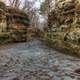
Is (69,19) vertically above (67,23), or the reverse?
(69,19)

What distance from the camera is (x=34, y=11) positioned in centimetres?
5144

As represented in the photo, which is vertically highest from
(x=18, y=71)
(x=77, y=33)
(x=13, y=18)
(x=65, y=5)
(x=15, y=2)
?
(x=15, y=2)

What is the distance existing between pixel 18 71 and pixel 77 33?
464 inches

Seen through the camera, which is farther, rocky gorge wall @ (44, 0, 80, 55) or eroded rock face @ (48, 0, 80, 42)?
eroded rock face @ (48, 0, 80, 42)

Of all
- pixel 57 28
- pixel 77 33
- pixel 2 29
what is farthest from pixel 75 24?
pixel 2 29

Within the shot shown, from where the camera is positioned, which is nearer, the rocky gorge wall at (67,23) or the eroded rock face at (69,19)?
the rocky gorge wall at (67,23)

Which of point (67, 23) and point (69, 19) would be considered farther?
point (67, 23)

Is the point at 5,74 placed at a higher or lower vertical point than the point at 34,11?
lower

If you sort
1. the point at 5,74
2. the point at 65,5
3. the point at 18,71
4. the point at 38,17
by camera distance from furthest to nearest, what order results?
1. the point at 38,17
2. the point at 65,5
3. the point at 18,71
4. the point at 5,74

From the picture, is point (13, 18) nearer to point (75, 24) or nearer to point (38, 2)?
point (75, 24)

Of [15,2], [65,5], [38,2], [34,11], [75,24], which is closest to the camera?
[75,24]

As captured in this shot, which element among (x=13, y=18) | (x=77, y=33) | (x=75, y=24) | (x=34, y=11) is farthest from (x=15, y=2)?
(x=77, y=33)

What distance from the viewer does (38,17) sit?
5919cm

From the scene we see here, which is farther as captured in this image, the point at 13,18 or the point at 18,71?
the point at 13,18
